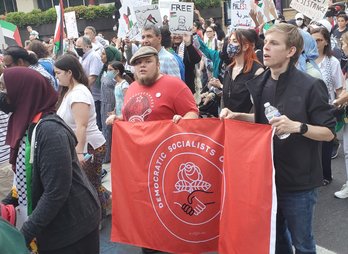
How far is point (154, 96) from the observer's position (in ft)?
11.3

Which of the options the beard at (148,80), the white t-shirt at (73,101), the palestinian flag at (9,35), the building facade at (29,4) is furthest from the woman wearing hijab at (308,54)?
the building facade at (29,4)

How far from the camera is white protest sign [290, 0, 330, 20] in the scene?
7.23 m

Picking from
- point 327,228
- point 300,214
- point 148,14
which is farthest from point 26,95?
point 148,14

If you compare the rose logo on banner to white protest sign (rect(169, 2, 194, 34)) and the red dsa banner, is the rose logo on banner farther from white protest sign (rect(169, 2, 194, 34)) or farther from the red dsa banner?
white protest sign (rect(169, 2, 194, 34))

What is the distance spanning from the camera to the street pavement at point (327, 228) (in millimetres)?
3833

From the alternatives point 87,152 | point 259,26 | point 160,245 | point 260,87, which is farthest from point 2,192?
point 259,26

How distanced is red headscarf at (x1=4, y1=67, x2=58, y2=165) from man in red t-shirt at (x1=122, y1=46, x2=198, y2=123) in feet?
3.52

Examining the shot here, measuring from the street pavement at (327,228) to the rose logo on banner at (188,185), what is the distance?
1.01 m

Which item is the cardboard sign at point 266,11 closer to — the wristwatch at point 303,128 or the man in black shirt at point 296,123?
the man in black shirt at point 296,123

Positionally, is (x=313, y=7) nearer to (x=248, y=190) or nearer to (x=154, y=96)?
(x=154, y=96)

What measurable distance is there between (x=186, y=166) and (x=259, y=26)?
496cm

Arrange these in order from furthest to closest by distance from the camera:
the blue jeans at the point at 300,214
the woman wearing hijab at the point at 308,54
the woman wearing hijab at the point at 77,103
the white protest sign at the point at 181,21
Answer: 1. the white protest sign at the point at 181,21
2. the woman wearing hijab at the point at 308,54
3. the woman wearing hijab at the point at 77,103
4. the blue jeans at the point at 300,214

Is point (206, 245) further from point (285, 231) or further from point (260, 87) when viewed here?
point (260, 87)

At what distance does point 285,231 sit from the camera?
10.2 feet
